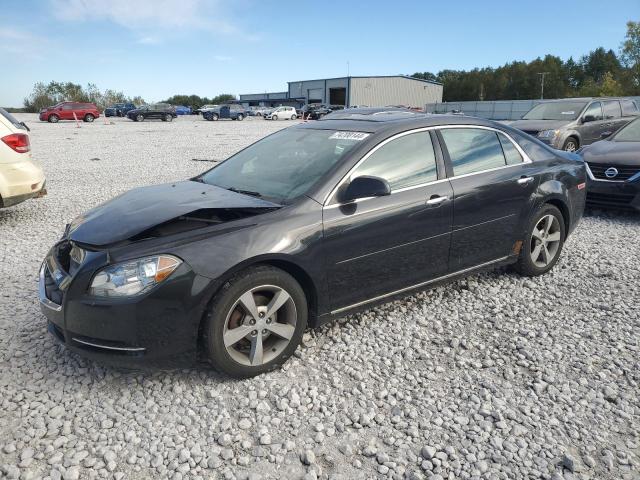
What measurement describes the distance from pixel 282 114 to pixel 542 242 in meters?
51.1

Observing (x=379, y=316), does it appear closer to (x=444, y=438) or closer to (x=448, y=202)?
(x=448, y=202)

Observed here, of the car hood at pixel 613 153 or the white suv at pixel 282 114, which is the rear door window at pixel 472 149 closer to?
the car hood at pixel 613 153

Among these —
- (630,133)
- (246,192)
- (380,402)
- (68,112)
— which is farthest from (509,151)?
(68,112)

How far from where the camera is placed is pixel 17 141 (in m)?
6.65

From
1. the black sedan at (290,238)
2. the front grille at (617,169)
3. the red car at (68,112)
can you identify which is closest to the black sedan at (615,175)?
the front grille at (617,169)

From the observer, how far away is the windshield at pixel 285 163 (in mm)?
3591

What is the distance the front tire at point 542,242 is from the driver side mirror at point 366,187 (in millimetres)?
1963

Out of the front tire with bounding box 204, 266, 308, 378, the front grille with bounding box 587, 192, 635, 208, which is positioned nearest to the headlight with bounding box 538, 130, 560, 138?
the front grille with bounding box 587, 192, 635, 208

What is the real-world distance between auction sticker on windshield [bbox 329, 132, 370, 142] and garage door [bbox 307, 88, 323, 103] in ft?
264

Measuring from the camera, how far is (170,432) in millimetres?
2691

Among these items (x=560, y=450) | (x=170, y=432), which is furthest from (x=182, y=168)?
(x=560, y=450)

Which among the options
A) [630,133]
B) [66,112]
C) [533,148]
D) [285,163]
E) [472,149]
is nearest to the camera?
[285,163]

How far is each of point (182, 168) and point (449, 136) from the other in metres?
9.63

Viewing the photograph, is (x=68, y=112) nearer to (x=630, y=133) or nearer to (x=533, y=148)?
(x=630, y=133)
